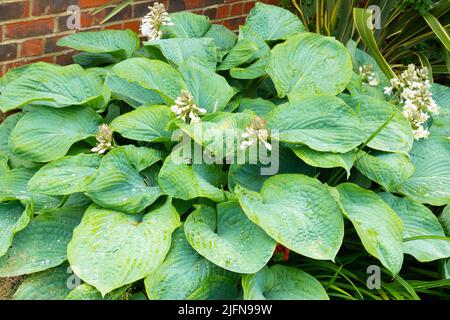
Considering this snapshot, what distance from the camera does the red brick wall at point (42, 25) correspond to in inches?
106

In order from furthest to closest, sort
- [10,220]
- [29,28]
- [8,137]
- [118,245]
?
1. [29,28]
2. [8,137]
3. [10,220]
4. [118,245]

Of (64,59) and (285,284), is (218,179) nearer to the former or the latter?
(285,284)

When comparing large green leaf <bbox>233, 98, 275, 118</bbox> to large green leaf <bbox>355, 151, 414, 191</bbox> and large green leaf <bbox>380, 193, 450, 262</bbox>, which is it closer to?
large green leaf <bbox>355, 151, 414, 191</bbox>

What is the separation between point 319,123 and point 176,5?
1149 millimetres

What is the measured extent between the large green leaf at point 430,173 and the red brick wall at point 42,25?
1.33m

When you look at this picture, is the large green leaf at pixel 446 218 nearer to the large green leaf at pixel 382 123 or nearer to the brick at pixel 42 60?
the large green leaf at pixel 382 123

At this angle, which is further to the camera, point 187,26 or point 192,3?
A: point 192,3

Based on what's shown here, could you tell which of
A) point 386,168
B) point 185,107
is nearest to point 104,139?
point 185,107

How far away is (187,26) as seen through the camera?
297 cm

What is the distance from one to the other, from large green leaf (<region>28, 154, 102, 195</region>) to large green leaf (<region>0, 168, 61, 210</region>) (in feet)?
0.35

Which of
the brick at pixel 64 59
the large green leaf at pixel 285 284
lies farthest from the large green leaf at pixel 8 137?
the large green leaf at pixel 285 284

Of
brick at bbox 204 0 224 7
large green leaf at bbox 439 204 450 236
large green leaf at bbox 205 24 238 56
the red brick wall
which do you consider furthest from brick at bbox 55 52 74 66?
large green leaf at bbox 439 204 450 236

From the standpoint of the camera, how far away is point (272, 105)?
2586mm

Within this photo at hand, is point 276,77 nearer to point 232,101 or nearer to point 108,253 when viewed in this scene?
point 232,101
